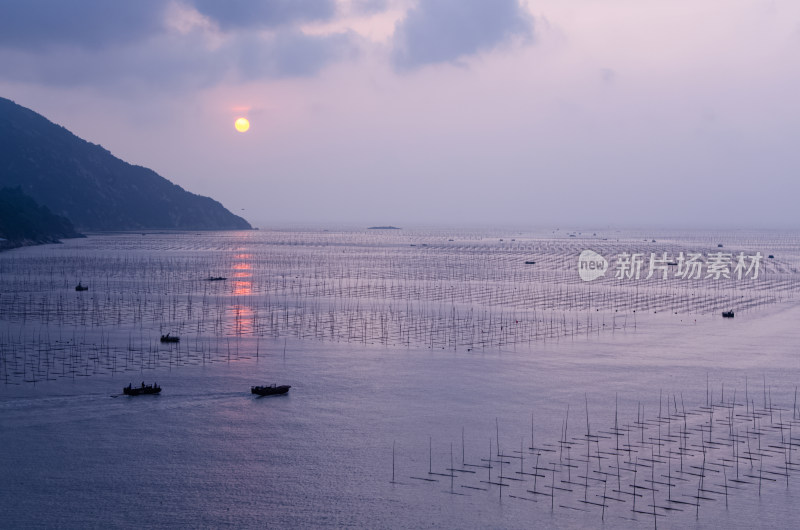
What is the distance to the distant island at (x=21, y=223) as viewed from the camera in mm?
165500

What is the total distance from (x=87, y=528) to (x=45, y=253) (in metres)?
133

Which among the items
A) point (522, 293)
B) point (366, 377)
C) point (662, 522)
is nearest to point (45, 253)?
point (522, 293)

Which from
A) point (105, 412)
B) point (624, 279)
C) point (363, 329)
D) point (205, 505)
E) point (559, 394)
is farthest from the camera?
point (624, 279)

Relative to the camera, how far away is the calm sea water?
1044 inches

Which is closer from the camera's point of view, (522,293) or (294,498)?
(294,498)

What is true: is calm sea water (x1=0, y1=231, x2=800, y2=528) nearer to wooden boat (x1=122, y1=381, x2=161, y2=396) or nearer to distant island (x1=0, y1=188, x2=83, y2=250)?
wooden boat (x1=122, y1=381, x2=161, y2=396)

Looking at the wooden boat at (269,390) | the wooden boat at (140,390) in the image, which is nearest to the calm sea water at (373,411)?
the wooden boat at (140,390)

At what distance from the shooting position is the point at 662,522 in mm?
25094

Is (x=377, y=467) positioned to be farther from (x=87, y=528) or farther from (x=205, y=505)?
(x=87, y=528)
